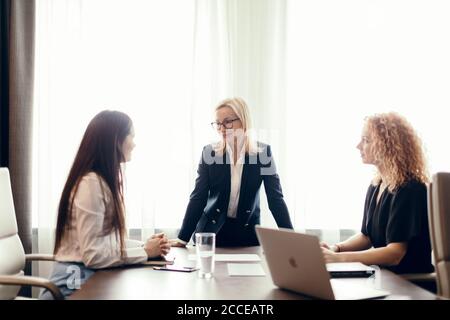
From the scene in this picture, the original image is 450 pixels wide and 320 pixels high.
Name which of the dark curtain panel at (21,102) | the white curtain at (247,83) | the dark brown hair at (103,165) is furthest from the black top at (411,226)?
the dark curtain panel at (21,102)

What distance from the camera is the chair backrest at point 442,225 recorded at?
1722 mm

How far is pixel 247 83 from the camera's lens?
340 cm

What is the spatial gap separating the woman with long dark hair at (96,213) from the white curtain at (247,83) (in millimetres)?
1369

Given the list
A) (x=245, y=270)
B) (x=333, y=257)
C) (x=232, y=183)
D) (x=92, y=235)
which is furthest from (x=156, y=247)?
(x=232, y=183)

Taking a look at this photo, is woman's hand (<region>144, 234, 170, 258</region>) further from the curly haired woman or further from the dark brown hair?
the curly haired woman

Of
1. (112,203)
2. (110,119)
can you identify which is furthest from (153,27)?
(112,203)

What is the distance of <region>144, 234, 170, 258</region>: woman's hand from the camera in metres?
1.97

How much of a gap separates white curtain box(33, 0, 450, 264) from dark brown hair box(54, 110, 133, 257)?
138 centimetres

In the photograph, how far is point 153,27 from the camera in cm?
338

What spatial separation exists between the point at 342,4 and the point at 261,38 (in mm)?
569

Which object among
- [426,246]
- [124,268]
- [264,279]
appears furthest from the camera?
[426,246]

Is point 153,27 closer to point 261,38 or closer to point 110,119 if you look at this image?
point 261,38

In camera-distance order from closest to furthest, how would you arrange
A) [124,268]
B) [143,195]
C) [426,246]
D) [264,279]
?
[264,279]
[124,268]
[426,246]
[143,195]

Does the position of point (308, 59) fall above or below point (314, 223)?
above
